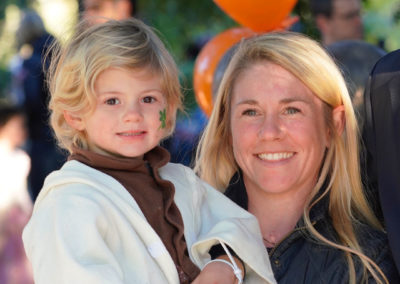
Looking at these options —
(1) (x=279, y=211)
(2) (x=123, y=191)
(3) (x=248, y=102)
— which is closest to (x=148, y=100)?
(2) (x=123, y=191)

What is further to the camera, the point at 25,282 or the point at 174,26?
the point at 174,26

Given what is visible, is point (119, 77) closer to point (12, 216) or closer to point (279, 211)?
point (279, 211)

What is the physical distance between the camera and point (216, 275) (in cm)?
228

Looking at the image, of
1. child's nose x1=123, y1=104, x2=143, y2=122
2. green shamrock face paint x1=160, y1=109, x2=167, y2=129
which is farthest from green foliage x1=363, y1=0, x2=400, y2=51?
child's nose x1=123, y1=104, x2=143, y2=122

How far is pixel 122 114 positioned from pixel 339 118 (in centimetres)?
95

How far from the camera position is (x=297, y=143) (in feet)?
9.28

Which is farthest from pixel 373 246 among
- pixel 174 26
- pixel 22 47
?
pixel 174 26

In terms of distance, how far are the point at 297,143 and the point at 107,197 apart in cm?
85

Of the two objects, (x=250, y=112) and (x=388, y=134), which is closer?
(x=388, y=134)

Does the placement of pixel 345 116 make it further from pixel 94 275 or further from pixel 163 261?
pixel 94 275

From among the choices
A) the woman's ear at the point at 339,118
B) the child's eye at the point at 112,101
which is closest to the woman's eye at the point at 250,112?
the woman's ear at the point at 339,118

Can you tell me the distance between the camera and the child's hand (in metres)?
2.26

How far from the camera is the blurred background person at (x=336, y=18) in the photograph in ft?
15.7

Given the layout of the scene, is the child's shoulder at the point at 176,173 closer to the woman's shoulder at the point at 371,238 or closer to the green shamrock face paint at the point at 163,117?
→ the green shamrock face paint at the point at 163,117
